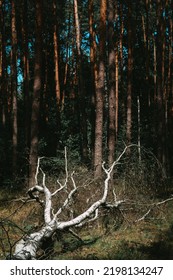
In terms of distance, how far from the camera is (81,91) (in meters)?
14.8

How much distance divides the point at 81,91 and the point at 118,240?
9464 millimetres

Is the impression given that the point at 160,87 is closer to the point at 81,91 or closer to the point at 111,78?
the point at 81,91

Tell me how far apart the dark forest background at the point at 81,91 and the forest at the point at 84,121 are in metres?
0.04

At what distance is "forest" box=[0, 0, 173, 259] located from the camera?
7.50 meters

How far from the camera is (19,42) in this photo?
68.1 feet

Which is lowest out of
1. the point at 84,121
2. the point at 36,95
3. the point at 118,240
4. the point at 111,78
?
the point at 118,240

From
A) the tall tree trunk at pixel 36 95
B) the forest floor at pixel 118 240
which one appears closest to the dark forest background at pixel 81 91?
the tall tree trunk at pixel 36 95

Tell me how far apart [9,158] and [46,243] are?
1150 centimetres

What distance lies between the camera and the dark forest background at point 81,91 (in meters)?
10.1

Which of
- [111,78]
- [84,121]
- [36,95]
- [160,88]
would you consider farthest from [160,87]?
[36,95]

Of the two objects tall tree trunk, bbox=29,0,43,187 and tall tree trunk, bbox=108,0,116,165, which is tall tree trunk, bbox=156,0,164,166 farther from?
tall tree trunk, bbox=29,0,43,187

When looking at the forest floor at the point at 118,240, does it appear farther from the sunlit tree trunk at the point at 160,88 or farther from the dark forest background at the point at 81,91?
the sunlit tree trunk at the point at 160,88

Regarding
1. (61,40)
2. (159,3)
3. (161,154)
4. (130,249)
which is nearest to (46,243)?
(130,249)

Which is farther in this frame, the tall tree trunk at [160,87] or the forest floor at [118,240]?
the tall tree trunk at [160,87]
